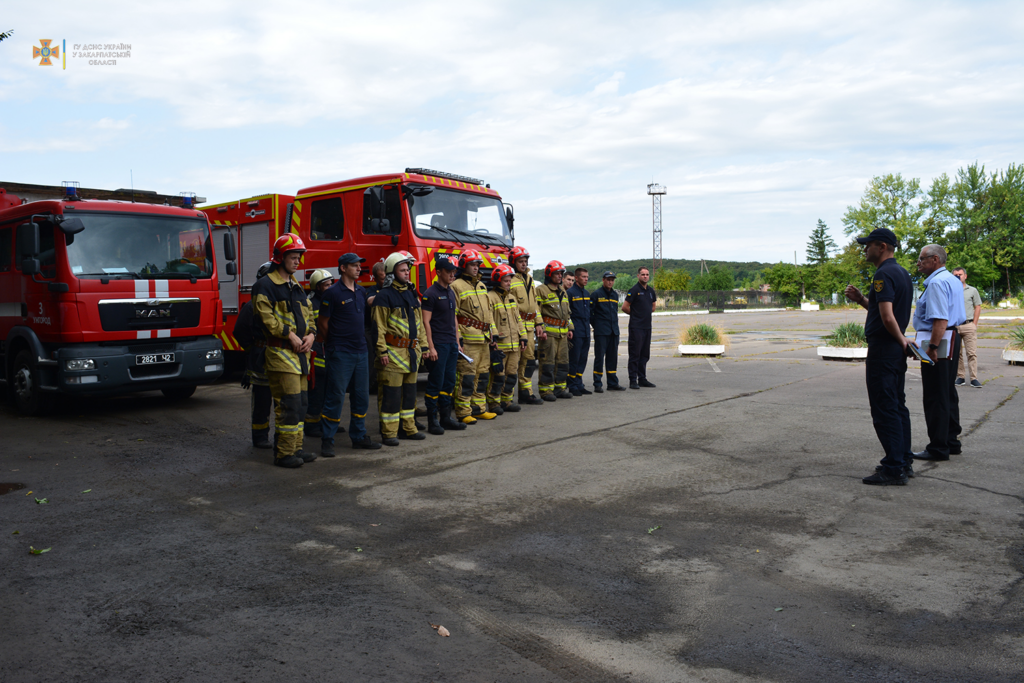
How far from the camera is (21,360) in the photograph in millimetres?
9734

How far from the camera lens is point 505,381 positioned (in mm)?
9945

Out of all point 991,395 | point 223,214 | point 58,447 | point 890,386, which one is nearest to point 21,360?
point 58,447

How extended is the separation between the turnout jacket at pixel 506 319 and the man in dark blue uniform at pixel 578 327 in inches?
81.4

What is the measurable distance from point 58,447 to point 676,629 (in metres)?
6.98

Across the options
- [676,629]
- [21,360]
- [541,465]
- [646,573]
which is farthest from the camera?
[21,360]

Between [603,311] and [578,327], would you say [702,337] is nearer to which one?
[603,311]

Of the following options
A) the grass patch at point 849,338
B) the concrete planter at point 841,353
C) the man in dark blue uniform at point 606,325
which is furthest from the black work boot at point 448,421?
the grass patch at point 849,338

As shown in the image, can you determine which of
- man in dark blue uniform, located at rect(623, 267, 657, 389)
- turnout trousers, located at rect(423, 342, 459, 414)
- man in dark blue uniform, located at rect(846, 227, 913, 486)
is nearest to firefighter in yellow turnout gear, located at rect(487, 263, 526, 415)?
turnout trousers, located at rect(423, 342, 459, 414)

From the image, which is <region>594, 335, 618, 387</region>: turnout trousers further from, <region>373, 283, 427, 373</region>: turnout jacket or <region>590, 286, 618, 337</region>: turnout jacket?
<region>373, 283, 427, 373</region>: turnout jacket

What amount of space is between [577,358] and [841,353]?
8106 mm

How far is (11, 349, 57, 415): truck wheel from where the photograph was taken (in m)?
9.33

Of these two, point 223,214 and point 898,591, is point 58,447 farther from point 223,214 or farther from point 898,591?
point 898,591

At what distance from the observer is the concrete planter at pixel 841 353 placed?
54.7 feet

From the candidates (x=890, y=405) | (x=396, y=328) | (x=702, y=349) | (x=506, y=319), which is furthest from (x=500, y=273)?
(x=702, y=349)
